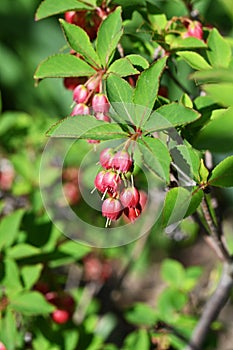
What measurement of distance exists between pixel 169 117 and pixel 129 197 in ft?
0.48

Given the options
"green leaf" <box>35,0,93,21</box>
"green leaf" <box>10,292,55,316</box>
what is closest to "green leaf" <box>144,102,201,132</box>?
→ "green leaf" <box>35,0,93,21</box>

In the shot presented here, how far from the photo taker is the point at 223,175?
2.95 ft

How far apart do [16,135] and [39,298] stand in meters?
0.77

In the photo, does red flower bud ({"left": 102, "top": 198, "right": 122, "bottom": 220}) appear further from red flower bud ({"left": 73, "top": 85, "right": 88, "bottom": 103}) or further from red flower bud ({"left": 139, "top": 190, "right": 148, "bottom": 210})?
red flower bud ({"left": 139, "top": 190, "right": 148, "bottom": 210})

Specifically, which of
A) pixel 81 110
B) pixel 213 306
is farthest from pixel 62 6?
pixel 213 306

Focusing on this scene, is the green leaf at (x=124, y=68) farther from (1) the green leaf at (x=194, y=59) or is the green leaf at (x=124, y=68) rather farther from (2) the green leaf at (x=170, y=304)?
(2) the green leaf at (x=170, y=304)

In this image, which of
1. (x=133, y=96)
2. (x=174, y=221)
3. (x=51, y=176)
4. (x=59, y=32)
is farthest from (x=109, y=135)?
(x=59, y=32)

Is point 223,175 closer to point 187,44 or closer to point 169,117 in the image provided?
point 169,117

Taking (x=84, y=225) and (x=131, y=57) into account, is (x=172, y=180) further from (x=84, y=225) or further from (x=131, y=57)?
(x=84, y=225)

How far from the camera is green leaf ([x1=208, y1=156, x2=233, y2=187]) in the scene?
2.92ft

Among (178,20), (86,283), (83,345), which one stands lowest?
(86,283)

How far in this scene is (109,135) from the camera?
2.79 ft

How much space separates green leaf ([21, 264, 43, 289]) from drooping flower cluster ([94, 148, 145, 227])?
497 millimetres

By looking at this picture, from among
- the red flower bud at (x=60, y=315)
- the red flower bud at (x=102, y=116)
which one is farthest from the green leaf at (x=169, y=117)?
the red flower bud at (x=60, y=315)
